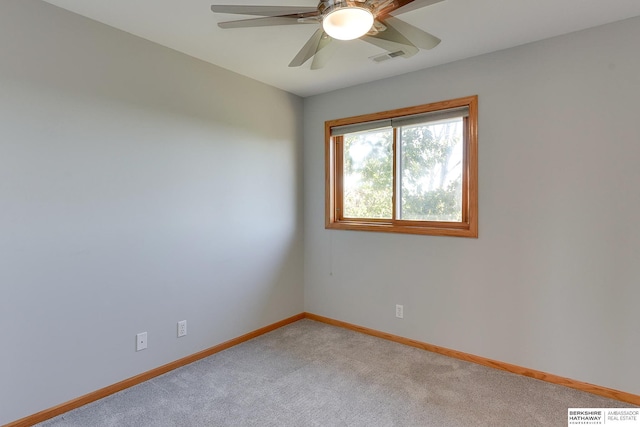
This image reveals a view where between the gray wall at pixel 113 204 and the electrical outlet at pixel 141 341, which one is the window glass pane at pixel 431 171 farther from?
the electrical outlet at pixel 141 341

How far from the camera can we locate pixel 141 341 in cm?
235

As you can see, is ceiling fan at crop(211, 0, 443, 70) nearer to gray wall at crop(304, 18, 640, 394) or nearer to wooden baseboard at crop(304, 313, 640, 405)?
gray wall at crop(304, 18, 640, 394)

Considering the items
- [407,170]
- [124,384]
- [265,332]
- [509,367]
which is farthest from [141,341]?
[509,367]

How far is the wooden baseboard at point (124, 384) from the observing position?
1894 millimetres

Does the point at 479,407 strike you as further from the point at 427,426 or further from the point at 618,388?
the point at 618,388

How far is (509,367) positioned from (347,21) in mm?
2555

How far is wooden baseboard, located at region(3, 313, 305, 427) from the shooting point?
1.89 meters

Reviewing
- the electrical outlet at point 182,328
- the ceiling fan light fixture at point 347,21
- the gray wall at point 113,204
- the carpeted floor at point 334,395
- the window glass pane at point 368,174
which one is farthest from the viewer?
the window glass pane at point 368,174

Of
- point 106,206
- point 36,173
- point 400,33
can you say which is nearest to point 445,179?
point 400,33

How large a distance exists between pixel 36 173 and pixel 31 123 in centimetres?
27

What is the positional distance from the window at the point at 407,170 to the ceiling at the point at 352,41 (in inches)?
17.7

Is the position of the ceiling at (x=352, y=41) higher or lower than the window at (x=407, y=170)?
higher

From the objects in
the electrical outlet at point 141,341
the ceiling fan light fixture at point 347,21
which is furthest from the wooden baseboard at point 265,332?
the ceiling fan light fixture at point 347,21

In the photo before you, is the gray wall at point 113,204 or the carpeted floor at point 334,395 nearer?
the gray wall at point 113,204
